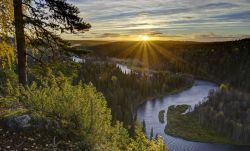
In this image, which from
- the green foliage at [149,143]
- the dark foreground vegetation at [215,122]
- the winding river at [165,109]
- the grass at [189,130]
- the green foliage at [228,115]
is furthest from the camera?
the green foliage at [228,115]

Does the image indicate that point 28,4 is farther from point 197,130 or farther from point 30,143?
point 197,130

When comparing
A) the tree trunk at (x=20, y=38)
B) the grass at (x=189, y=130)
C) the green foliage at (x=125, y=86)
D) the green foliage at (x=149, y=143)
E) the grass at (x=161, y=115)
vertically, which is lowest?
the grass at (x=189, y=130)

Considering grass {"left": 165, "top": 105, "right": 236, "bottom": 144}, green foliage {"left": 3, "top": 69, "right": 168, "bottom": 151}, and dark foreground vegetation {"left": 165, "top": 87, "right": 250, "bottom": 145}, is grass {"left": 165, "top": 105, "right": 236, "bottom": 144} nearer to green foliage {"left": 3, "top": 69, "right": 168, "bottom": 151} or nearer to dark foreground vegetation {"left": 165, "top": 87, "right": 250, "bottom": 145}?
dark foreground vegetation {"left": 165, "top": 87, "right": 250, "bottom": 145}

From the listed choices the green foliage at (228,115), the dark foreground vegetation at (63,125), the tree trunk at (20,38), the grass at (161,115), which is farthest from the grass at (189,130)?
the dark foreground vegetation at (63,125)

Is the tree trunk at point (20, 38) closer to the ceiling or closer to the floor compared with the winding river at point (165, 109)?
closer to the ceiling

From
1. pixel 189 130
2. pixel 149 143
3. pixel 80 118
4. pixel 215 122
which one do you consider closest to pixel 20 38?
pixel 80 118

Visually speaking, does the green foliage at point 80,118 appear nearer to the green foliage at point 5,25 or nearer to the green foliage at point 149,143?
the green foliage at point 149,143
